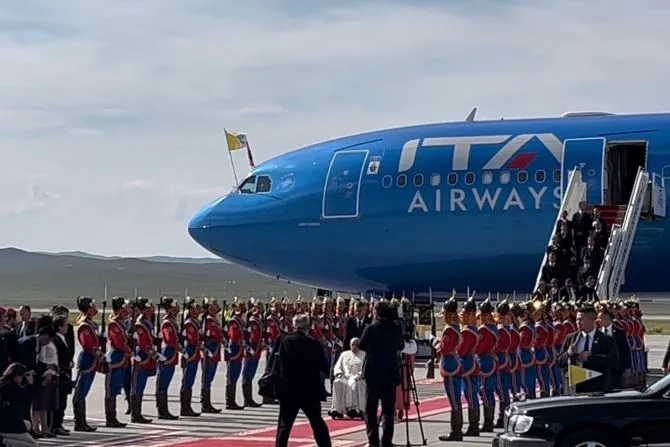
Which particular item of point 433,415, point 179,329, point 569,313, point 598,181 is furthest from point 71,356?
point 598,181

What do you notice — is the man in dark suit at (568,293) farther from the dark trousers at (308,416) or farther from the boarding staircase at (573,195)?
the dark trousers at (308,416)

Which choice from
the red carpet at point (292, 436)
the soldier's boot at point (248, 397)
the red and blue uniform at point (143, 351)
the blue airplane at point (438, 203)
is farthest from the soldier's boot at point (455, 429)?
the blue airplane at point (438, 203)

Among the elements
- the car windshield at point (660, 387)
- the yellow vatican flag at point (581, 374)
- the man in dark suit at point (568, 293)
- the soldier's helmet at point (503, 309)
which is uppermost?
the man in dark suit at point (568, 293)

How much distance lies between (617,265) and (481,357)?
671 cm

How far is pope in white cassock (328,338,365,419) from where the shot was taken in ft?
52.9

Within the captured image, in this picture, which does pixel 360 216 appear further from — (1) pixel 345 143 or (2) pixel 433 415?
(2) pixel 433 415

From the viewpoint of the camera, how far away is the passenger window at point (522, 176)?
23.7 m

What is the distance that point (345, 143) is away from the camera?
26203 mm

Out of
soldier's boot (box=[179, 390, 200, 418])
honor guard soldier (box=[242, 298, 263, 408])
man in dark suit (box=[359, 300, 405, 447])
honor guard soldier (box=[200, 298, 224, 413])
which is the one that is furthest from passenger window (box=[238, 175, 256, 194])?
man in dark suit (box=[359, 300, 405, 447])

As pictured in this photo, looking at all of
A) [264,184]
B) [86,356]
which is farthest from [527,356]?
[264,184]

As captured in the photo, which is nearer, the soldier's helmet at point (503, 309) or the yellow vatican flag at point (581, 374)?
the yellow vatican flag at point (581, 374)

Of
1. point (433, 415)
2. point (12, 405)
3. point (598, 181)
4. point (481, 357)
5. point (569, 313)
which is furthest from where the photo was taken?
point (598, 181)

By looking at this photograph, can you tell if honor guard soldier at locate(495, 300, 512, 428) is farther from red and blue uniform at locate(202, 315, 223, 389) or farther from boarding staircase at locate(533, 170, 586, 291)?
boarding staircase at locate(533, 170, 586, 291)

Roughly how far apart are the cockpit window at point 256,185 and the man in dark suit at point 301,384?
14.6 m
